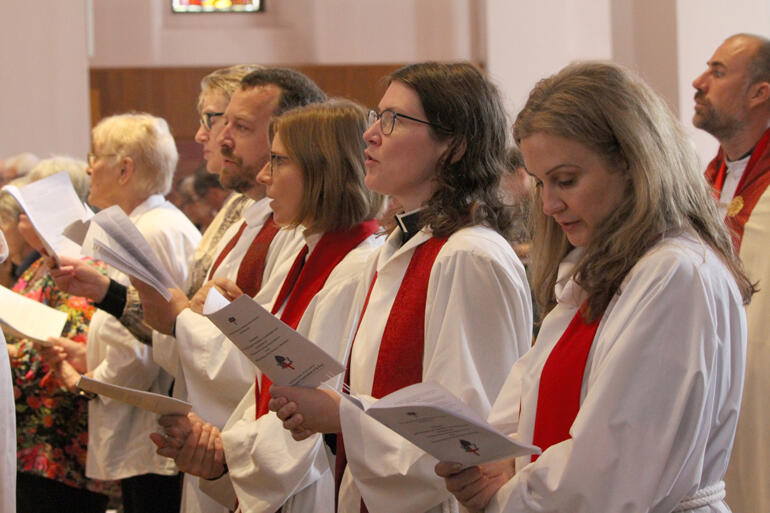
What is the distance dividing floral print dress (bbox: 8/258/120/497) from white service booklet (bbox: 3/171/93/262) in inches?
19.4

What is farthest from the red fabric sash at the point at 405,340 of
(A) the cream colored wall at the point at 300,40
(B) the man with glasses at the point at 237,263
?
(A) the cream colored wall at the point at 300,40

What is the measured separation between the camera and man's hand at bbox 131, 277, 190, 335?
11.7ft

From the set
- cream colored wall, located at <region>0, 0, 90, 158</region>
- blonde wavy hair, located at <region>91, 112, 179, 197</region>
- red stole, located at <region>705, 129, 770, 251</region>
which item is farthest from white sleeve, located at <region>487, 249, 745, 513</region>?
cream colored wall, located at <region>0, 0, 90, 158</region>

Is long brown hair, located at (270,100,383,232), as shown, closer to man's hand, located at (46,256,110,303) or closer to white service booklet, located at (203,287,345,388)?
white service booklet, located at (203,287,345,388)

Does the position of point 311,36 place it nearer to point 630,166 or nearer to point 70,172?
point 70,172

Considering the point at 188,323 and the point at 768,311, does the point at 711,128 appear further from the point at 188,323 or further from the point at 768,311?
the point at 188,323

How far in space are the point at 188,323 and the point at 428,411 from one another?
1.79m

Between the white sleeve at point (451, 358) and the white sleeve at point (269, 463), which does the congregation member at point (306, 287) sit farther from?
the white sleeve at point (451, 358)

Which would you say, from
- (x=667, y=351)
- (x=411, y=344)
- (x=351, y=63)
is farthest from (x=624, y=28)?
(x=667, y=351)

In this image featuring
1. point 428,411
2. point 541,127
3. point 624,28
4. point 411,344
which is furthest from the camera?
point 624,28

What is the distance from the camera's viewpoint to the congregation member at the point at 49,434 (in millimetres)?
4441

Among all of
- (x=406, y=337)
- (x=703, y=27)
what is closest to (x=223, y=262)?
(x=406, y=337)

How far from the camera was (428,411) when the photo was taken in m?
1.88

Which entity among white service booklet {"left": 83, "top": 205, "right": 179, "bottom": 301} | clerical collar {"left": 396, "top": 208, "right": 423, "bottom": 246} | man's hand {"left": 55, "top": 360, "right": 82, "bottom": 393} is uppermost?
clerical collar {"left": 396, "top": 208, "right": 423, "bottom": 246}
